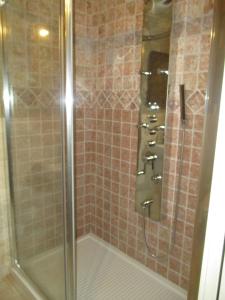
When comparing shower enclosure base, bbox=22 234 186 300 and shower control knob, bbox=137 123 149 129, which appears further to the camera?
shower control knob, bbox=137 123 149 129

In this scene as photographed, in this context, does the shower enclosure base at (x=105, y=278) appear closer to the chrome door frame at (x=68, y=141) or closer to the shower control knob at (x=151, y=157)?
the chrome door frame at (x=68, y=141)

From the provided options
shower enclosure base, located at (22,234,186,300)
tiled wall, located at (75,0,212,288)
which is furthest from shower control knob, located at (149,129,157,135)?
shower enclosure base, located at (22,234,186,300)

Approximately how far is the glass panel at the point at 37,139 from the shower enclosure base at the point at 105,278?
0.5 inches

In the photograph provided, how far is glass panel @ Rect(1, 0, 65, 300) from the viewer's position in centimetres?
129

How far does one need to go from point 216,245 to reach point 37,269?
1.51 meters

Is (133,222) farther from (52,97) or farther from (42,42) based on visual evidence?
(42,42)

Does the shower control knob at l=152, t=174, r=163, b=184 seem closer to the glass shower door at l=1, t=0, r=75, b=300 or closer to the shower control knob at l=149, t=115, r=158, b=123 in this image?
the shower control knob at l=149, t=115, r=158, b=123

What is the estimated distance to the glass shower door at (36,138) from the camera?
4.16 feet

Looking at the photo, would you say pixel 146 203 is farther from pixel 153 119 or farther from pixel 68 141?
pixel 68 141

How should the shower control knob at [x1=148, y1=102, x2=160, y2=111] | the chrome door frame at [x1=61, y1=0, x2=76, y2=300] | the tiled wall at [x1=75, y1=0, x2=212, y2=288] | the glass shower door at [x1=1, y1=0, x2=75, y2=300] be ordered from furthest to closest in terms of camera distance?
the shower control knob at [x1=148, y1=102, x2=160, y2=111] → the tiled wall at [x1=75, y1=0, x2=212, y2=288] → the glass shower door at [x1=1, y1=0, x2=75, y2=300] → the chrome door frame at [x1=61, y1=0, x2=76, y2=300]

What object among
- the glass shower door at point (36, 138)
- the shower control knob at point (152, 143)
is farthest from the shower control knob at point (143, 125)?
the glass shower door at point (36, 138)

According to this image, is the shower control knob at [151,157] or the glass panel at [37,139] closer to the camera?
the glass panel at [37,139]

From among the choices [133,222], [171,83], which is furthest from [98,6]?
[133,222]

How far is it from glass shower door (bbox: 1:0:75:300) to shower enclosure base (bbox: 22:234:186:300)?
1 cm
